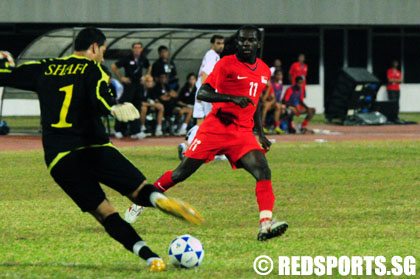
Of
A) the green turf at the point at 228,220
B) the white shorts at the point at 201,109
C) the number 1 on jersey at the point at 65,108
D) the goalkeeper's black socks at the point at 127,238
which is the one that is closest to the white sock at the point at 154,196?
the goalkeeper's black socks at the point at 127,238

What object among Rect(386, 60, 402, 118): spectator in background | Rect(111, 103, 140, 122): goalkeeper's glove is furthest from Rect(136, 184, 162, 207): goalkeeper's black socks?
Rect(386, 60, 402, 118): spectator in background

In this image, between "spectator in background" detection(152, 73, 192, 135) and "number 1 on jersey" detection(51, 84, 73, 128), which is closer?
"number 1 on jersey" detection(51, 84, 73, 128)

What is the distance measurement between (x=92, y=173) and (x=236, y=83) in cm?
244

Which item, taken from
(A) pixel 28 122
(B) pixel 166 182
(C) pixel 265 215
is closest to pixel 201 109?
(B) pixel 166 182

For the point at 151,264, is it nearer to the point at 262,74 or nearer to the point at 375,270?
the point at 375,270

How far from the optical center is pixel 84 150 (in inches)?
270

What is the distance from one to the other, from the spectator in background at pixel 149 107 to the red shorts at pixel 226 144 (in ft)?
43.0

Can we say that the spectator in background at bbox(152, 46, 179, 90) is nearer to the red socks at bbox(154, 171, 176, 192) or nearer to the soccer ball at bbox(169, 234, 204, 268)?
the red socks at bbox(154, 171, 176, 192)

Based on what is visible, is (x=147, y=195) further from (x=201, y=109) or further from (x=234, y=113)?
(x=201, y=109)

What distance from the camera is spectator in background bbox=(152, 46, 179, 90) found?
22625 millimetres

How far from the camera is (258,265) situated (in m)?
7.16

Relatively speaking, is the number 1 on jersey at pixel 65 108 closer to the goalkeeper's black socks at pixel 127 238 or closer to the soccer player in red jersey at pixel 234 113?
the goalkeeper's black socks at pixel 127 238
